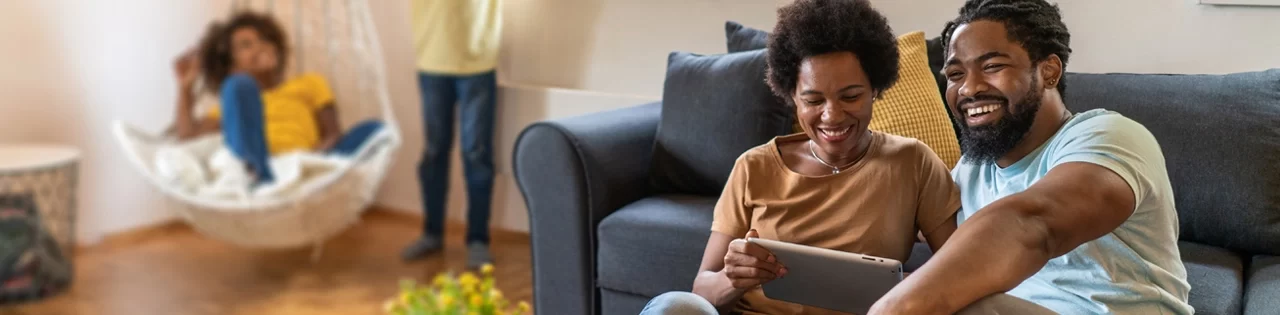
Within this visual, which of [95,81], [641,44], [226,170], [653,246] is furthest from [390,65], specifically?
[653,246]

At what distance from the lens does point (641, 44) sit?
294cm

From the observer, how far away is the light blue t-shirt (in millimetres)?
1154

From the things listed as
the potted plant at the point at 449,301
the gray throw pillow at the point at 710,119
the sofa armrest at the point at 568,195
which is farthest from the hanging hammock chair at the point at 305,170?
the potted plant at the point at 449,301

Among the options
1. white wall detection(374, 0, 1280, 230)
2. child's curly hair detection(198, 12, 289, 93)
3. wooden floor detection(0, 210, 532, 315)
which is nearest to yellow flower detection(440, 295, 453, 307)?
white wall detection(374, 0, 1280, 230)

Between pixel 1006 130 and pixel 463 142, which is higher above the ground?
pixel 1006 130

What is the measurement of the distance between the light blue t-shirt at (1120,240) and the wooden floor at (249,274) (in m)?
1.82

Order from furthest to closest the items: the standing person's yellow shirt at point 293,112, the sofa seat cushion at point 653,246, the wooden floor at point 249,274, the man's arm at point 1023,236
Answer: the standing person's yellow shirt at point 293,112 < the wooden floor at point 249,274 < the sofa seat cushion at point 653,246 < the man's arm at point 1023,236

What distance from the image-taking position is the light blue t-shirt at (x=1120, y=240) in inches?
45.4

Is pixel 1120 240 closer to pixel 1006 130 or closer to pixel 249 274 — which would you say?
pixel 1006 130

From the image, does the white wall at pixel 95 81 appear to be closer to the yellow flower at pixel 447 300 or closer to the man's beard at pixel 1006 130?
the yellow flower at pixel 447 300

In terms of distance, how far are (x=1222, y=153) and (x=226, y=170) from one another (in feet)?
8.06

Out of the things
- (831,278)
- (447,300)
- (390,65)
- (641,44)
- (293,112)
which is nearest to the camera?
(447,300)

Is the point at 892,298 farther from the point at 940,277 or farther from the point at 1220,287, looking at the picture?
the point at 1220,287

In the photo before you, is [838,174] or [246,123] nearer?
[838,174]
